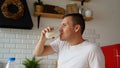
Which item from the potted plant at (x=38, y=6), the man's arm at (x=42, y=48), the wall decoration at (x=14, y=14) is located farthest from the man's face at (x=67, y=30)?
the potted plant at (x=38, y=6)

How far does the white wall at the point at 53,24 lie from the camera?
2562mm

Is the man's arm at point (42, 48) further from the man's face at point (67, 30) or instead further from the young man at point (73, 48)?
the man's face at point (67, 30)

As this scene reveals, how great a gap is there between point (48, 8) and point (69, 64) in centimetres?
148

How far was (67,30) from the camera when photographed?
141 cm

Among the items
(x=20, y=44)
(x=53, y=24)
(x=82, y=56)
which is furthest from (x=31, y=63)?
(x=82, y=56)

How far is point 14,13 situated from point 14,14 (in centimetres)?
2

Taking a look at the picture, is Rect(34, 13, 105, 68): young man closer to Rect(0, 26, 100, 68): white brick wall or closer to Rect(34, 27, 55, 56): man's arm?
Rect(34, 27, 55, 56): man's arm

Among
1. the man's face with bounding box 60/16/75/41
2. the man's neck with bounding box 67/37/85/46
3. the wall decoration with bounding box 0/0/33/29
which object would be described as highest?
the wall decoration with bounding box 0/0/33/29

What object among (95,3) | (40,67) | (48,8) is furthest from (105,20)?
(40,67)

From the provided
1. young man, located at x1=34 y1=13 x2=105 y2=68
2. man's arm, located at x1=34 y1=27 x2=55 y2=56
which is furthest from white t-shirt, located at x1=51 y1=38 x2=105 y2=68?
man's arm, located at x1=34 y1=27 x2=55 y2=56

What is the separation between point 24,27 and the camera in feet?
8.27

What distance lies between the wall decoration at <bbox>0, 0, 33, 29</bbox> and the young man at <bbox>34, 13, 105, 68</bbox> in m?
0.99

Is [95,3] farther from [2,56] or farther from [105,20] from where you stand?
[2,56]

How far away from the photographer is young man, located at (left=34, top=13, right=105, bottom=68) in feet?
4.13
